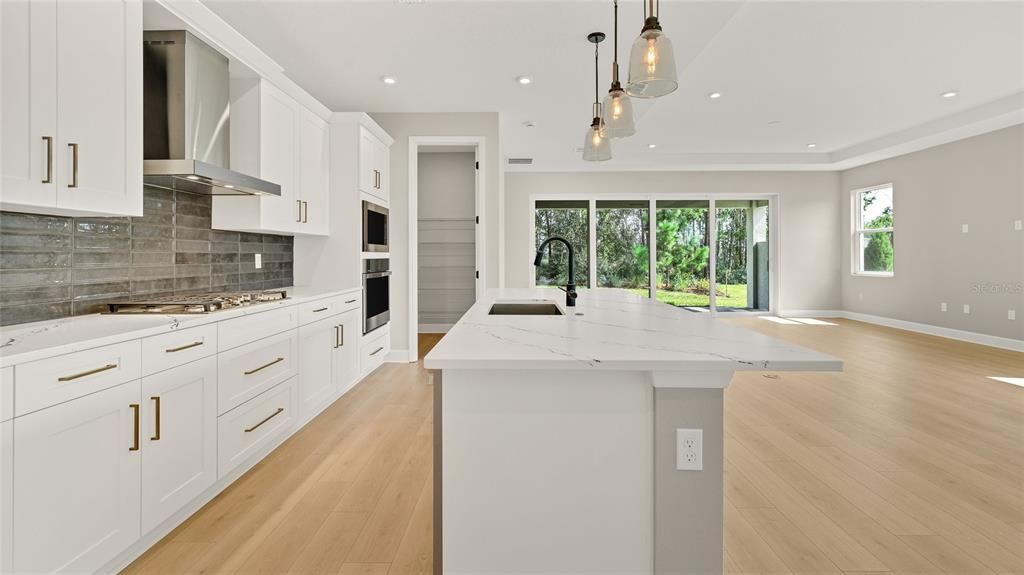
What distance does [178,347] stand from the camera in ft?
5.70

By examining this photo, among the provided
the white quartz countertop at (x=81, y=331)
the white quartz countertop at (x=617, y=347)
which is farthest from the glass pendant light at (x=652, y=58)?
the white quartz countertop at (x=81, y=331)

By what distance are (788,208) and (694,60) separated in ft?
16.6

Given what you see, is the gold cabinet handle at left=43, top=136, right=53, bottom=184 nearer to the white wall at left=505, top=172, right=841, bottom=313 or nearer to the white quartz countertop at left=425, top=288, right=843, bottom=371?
the white quartz countertop at left=425, top=288, right=843, bottom=371

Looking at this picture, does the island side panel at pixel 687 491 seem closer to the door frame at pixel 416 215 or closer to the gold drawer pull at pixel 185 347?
the gold drawer pull at pixel 185 347

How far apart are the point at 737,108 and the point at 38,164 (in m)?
5.63

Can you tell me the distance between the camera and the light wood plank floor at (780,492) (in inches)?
62.6

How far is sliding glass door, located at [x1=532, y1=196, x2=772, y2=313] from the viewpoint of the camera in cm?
776

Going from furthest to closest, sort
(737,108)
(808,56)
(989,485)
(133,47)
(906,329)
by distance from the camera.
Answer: (906,329), (737,108), (808,56), (989,485), (133,47)

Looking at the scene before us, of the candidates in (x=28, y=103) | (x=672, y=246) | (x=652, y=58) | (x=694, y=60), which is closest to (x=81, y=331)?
(x=28, y=103)

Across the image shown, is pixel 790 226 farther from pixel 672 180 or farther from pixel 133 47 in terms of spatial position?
pixel 133 47

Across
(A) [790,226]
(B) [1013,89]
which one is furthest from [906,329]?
(B) [1013,89]

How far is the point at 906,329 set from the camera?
639 cm

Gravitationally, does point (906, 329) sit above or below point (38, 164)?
below

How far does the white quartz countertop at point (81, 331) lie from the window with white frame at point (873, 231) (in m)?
8.45
